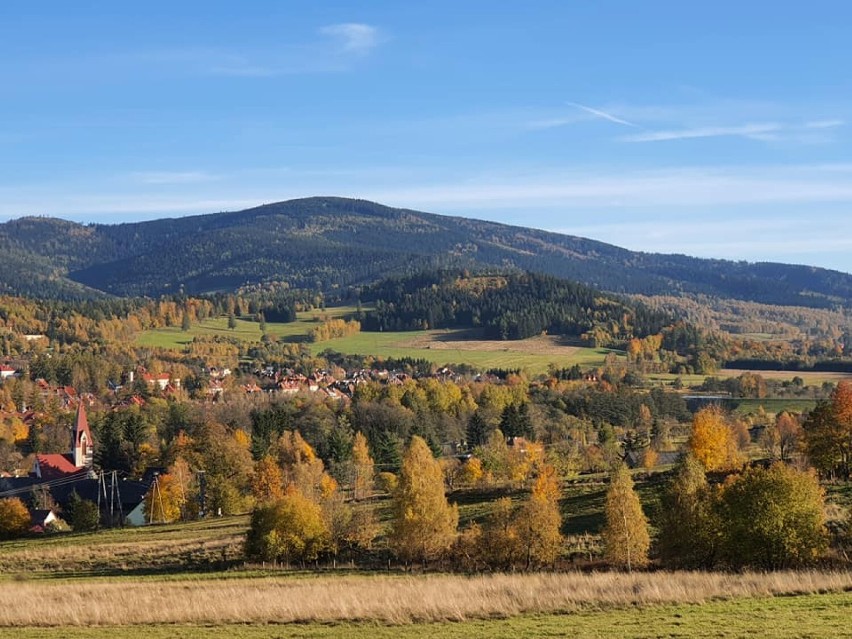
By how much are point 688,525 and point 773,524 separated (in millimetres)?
4053

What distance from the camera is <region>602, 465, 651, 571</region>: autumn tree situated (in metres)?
45.5

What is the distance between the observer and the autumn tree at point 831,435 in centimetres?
6562

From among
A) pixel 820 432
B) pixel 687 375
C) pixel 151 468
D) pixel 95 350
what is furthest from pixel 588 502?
pixel 95 350

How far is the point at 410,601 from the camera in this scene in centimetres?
2925

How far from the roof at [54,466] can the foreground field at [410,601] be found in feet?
247

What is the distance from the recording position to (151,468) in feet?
363

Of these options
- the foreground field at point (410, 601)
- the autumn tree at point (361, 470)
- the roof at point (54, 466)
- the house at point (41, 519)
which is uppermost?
the foreground field at point (410, 601)

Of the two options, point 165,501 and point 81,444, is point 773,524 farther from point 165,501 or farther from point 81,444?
point 81,444

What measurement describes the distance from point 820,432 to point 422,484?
101ft

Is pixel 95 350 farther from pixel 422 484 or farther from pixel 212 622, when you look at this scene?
pixel 212 622

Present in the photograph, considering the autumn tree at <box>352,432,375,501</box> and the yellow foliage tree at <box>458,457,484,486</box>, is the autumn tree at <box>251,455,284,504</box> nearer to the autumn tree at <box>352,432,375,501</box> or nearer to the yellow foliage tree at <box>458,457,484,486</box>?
the autumn tree at <box>352,432,375,501</box>

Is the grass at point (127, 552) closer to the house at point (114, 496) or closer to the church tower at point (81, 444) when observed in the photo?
the house at point (114, 496)

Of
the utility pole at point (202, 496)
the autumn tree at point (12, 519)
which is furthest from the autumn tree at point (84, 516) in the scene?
the utility pole at point (202, 496)

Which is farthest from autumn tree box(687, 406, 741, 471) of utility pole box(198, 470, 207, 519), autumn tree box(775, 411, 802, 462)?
utility pole box(198, 470, 207, 519)
